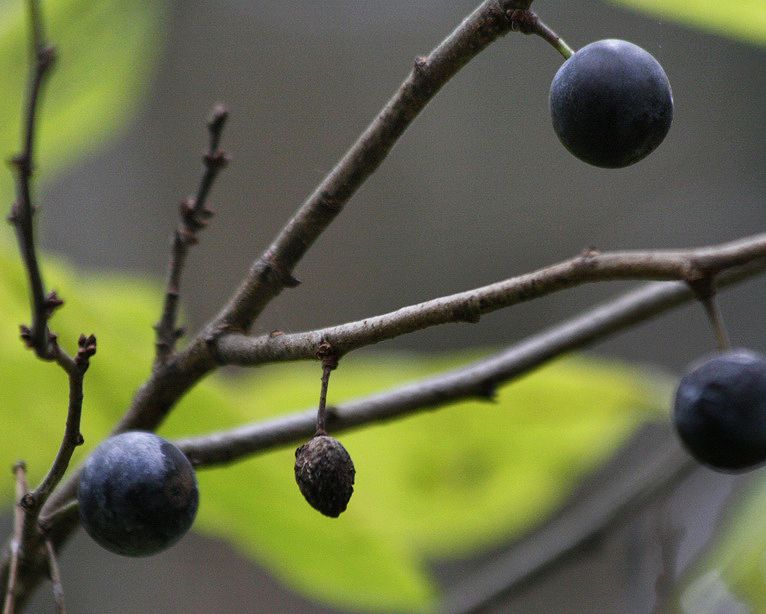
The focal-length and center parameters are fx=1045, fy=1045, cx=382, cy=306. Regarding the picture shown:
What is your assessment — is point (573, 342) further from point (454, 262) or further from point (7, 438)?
point (454, 262)

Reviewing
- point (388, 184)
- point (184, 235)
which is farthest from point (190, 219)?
point (388, 184)

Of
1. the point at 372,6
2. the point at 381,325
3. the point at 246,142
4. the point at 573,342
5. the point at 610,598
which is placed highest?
the point at 372,6

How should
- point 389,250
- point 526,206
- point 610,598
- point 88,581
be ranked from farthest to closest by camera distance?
1. point 526,206
2. point 389,250
3. point 88,581
4. point 610,598

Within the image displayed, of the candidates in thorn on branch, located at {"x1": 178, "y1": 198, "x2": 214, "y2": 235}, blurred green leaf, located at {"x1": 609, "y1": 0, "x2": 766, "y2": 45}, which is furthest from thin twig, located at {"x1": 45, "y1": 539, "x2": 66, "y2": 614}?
blurred green leaf, located at {"x1": 609, "y1": 0, "x2": 766, "y2": 45}

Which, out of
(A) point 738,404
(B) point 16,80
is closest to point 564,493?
(A) point 738,404

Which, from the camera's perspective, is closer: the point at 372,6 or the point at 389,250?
the point at 389,250

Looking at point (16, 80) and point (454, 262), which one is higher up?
point (454, 262)

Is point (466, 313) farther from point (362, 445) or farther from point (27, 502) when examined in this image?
point (362, 445)
